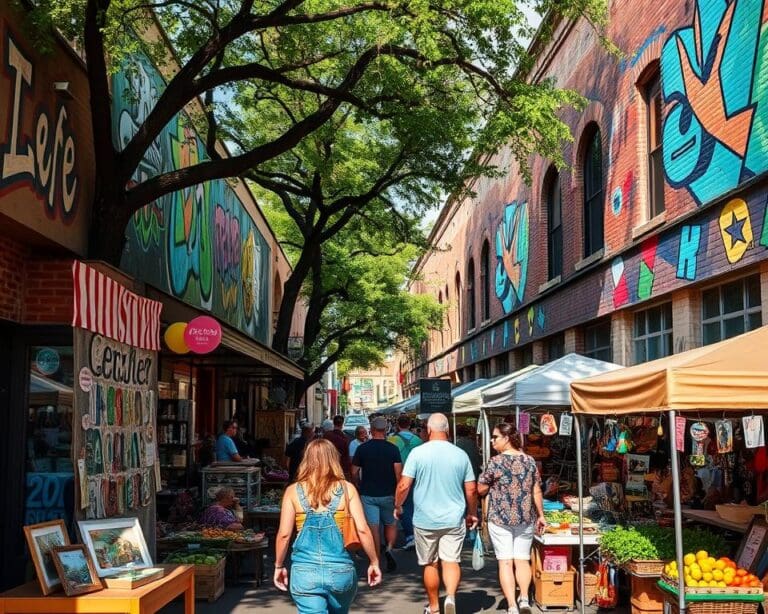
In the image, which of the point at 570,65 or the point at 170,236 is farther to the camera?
the point at 570,65

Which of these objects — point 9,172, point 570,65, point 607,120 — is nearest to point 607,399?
point 9,172

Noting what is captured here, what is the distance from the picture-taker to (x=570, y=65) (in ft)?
59.8

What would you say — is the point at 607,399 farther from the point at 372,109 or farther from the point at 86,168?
the point at 86,168

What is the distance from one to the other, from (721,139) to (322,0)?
294 inches

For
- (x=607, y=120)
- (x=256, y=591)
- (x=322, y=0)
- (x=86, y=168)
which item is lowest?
(x=256, y=591)

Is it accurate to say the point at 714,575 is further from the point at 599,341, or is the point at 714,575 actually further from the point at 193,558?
the point at 599,341

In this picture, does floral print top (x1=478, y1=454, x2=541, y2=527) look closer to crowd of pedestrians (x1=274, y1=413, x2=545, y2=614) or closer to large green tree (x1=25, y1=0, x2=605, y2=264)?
crowd of pedestrians (x1=274, y1=413, x2=545, y2=614)

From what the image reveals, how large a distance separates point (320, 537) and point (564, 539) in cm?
447

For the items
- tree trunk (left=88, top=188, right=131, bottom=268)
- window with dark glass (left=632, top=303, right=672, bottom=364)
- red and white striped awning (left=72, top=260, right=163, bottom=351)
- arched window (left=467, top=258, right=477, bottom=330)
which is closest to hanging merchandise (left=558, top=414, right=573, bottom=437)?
window with dark glass (left=632, top=303, right=672, bottom=364)

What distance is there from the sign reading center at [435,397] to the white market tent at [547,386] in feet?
21.3

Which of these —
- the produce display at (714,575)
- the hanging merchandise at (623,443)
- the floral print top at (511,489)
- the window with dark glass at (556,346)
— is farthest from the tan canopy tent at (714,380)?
the window with dark glass at (556,346)

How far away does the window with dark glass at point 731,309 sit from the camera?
10.2m

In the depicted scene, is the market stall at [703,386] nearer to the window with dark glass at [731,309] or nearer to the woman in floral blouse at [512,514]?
the woman in floral blouse at [512,514]

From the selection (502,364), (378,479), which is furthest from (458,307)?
(378,479)
